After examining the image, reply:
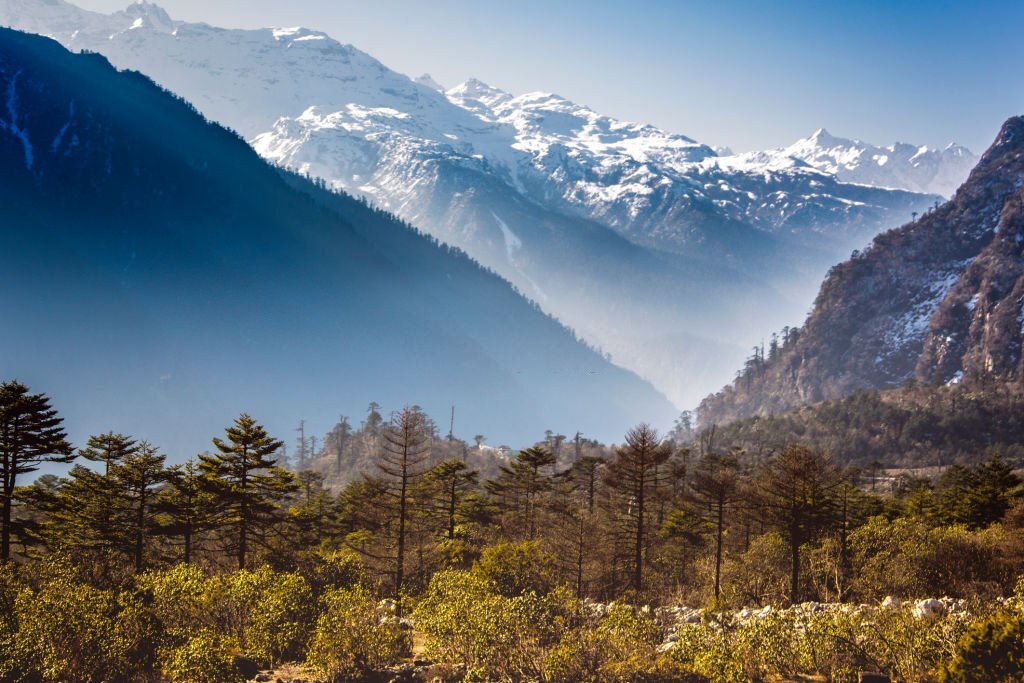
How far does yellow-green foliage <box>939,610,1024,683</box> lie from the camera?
2305 cm

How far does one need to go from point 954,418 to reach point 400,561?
7370 inches

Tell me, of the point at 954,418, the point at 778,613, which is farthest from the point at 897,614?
the point at 954,418

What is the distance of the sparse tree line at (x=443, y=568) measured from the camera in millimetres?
29219

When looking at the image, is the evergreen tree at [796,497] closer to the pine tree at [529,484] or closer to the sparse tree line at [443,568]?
the sparse tree line at [443,568]

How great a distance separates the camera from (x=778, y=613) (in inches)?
1237

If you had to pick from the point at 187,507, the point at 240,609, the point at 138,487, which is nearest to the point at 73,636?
the point at 240,609

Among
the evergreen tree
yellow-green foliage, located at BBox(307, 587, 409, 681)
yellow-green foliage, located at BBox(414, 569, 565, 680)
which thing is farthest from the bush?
the evergreen tree

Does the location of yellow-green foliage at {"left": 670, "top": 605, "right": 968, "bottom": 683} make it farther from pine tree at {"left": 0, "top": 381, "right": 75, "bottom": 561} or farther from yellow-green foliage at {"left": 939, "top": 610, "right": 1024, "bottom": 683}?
pine tree at {"left": 0, "top": 381, "right": 75, "bottom": 561}

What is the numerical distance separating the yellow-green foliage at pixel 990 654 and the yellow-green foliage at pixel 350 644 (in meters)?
23.0

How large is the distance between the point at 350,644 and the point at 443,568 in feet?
53.8

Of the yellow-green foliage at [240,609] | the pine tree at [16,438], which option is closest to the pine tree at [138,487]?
the pine tree at [16,438]

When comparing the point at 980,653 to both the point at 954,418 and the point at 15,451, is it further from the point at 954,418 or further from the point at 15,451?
the point at 954,418

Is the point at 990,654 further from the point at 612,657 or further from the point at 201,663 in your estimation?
the point at 201,663

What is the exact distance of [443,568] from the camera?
1893 inches
